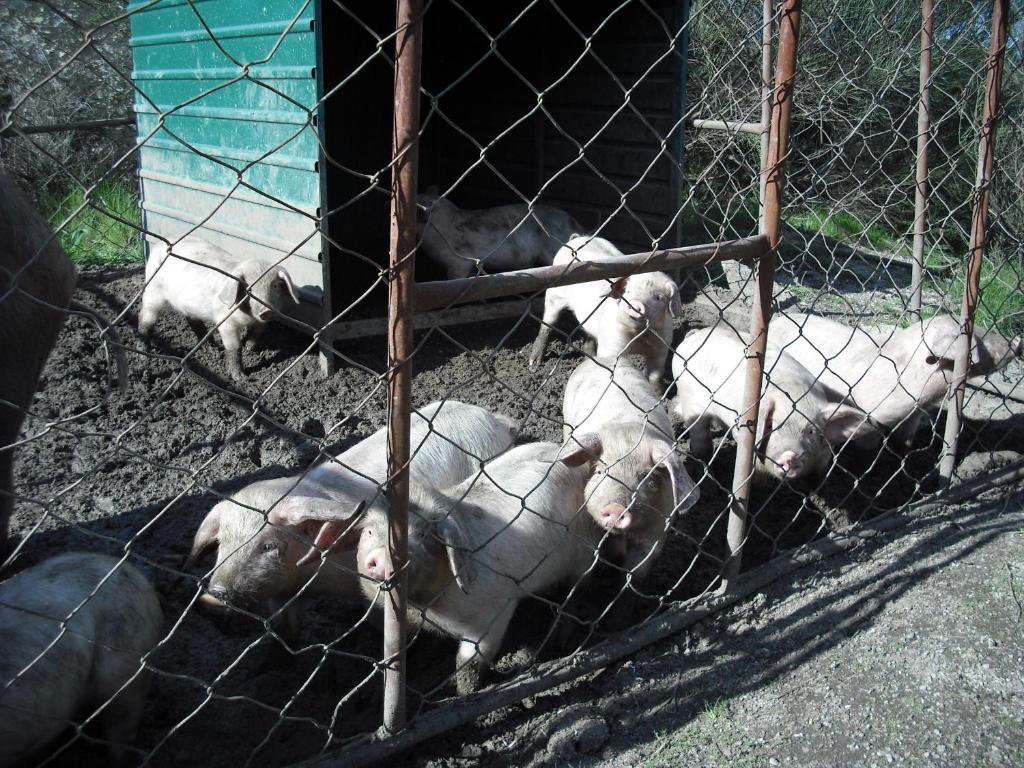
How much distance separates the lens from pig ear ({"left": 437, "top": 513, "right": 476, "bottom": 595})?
222 centimetres

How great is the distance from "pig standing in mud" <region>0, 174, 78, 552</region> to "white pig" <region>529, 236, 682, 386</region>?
2.10m

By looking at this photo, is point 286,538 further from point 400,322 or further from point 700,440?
point 700,440

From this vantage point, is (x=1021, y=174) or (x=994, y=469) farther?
(x=1021, y=174)

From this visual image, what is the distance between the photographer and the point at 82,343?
5.20 meters

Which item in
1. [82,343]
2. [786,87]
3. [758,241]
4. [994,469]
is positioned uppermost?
[786,87]

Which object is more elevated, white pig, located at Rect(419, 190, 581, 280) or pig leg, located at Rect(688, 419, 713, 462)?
white pig, located at Rect(419, 190, 581, 280)

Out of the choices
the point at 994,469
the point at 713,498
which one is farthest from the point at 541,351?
the point at 994,469

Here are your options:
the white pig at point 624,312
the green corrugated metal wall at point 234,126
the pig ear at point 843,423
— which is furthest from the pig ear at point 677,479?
the green corrugated metal wall at point 234,126

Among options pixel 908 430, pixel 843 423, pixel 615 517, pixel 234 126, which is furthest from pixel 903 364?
pixel 234 126

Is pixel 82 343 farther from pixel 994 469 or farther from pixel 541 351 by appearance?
pixel 994 469

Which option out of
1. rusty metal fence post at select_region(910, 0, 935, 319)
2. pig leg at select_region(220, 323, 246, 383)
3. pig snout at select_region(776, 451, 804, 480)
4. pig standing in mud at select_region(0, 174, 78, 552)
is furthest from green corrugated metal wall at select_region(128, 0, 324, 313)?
rusty metal fence post at select_region(910, 0, 935, 319)

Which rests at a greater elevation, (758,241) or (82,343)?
(758,241)

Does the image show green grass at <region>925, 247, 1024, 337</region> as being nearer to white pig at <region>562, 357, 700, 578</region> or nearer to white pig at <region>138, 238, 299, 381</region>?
white pig at <region>562, 357, 700, 578</region>

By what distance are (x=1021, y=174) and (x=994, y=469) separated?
3142mm
